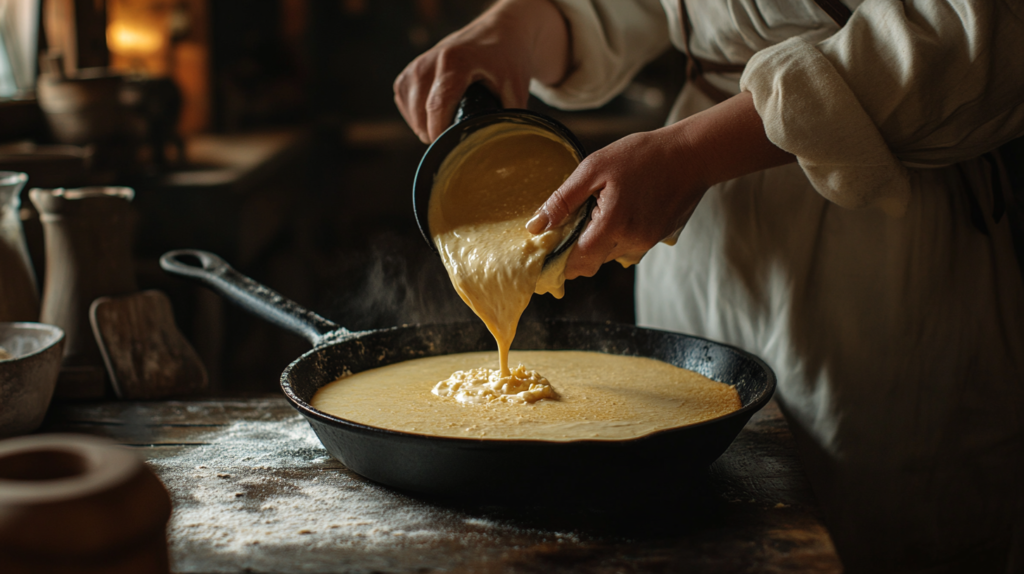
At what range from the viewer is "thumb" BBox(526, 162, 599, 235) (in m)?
1.17

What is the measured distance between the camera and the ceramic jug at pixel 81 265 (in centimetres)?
156

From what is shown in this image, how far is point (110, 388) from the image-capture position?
5.11 feet

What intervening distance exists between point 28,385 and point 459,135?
846mm

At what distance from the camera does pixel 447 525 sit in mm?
1003

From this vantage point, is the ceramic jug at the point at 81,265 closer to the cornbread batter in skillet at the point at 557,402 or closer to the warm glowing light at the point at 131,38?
the cornbread batter in skillet at the point at 557,402

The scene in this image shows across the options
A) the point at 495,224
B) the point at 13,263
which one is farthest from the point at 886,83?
the point at 13,263

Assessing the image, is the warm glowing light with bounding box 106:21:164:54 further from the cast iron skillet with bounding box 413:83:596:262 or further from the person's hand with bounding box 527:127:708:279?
the person's hand with bounding box 527:127:708:279

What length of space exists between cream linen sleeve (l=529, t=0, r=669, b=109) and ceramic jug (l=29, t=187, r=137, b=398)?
3.25ft

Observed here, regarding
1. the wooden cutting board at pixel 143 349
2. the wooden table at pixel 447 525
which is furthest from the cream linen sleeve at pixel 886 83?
the wooden cutting board at pixel 143 349

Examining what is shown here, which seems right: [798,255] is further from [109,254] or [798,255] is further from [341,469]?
[109,254]

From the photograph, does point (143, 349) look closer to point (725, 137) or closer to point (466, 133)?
point (466, 133)

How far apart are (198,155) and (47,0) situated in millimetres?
1129

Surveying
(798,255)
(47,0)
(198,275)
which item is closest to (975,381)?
(798,255)

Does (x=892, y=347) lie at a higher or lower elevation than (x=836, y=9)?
lower
